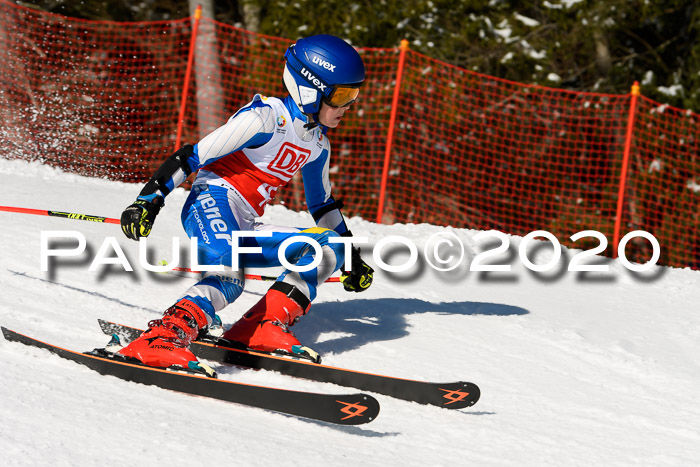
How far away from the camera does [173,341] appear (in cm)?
379

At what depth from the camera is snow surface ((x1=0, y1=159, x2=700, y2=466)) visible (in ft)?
10.8

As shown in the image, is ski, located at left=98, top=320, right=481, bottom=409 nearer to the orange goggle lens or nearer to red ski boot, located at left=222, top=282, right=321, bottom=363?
red ski boot, located at left=222, top=282, right=321, bottom=363

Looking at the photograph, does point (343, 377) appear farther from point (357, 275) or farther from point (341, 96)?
point (341, 96)

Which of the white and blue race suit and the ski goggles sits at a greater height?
the ski goggles

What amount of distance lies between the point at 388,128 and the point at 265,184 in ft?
20.4

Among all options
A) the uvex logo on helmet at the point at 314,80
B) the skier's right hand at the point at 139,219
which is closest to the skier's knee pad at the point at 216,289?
the skier's right hand at the point at 139,219

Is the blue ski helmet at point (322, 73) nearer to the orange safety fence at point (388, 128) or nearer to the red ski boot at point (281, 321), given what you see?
the red ski boot at point (281, 321)

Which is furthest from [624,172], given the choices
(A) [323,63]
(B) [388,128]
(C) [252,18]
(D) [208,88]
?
(C) [252,18]

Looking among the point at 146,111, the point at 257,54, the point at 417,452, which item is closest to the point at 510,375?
the point at 417,452

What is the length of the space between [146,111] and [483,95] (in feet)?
17.4

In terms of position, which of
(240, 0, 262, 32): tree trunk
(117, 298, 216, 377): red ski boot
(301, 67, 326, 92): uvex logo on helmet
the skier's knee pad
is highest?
(240, 0, 262, 32): tree trunk

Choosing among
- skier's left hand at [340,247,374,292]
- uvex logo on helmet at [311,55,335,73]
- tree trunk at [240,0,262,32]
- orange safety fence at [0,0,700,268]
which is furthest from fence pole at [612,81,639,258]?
tree trunk at [240,0,262,32]

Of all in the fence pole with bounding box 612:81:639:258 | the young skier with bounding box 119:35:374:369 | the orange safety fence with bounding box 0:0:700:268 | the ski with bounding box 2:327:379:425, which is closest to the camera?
the ski with bounding box 2:327:379:425

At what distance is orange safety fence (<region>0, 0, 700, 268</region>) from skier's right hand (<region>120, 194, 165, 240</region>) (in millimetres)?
5424
